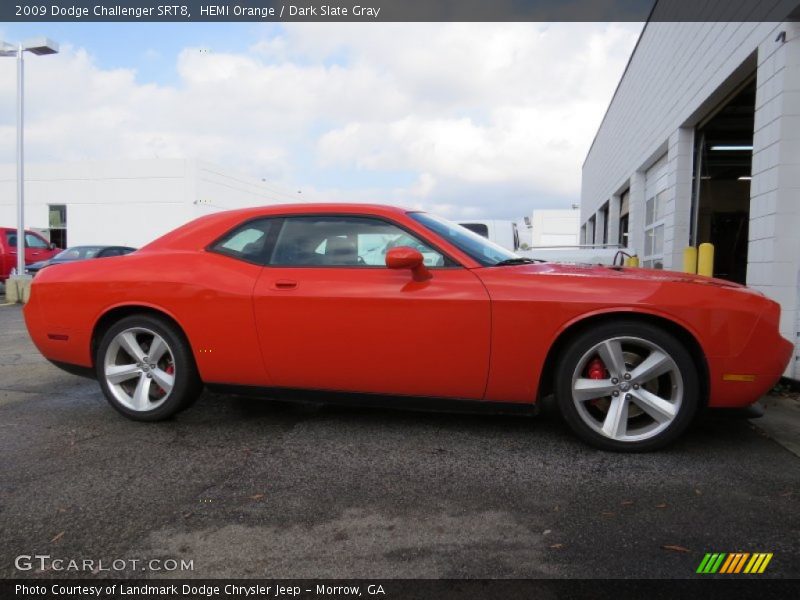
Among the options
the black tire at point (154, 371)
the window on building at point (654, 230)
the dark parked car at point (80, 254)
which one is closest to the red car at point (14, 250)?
the dark parked car at point (80, 254)

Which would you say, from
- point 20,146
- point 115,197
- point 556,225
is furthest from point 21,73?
point 556,225

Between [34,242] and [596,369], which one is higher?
[34,242]

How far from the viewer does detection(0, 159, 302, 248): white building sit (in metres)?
36.7

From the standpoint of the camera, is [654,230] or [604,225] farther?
[604,225]

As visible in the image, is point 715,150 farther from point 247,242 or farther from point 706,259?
point 247,242

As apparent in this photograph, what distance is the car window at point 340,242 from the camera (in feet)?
11.6

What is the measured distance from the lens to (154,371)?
3.76m

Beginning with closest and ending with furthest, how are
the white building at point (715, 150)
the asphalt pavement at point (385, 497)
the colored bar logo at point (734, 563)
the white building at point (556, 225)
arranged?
the colored bar logo at point (734, 563) < the asphalt pavement at point (385, 497) < the white building at point (715, 150) < the white building at point (556, 225)

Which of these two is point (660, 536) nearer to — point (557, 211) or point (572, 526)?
point (572, 526)

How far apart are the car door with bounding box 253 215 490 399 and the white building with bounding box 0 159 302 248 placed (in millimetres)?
35290

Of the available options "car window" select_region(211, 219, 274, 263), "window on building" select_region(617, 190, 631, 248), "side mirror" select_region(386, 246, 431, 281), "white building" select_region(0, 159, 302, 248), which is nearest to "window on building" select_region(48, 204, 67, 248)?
"white building" select_region(0, 159, 302, 248)

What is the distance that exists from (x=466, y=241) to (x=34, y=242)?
17212mm

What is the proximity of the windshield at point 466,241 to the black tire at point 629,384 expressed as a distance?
0.75 metres

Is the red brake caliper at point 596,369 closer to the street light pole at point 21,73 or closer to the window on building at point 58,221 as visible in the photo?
the street light pole at point 21,73
